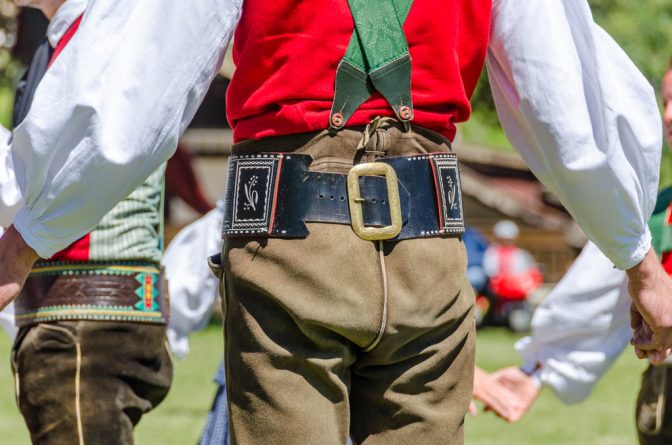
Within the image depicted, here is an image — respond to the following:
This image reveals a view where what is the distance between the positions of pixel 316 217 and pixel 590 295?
187cm

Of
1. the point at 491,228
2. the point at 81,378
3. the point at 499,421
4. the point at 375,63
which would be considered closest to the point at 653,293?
the point at 375,63

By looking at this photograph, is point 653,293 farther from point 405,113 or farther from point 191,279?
point 191,279

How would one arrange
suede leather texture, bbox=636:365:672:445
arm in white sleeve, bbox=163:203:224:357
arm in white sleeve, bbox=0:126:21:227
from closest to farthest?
1. arm in white sleeve, bbox=0:126:21:227
2. suede leather texture, bbox=636:365:672:445
3. arm in white sleeve, bbox=163:203:224:357

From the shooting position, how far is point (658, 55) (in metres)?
23.8

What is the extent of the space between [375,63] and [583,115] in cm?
44

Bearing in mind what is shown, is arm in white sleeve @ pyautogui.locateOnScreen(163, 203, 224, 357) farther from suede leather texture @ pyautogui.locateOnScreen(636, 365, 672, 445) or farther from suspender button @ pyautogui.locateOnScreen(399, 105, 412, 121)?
suspender button @ pyautogui.locateOnScreen(399, 105, 412, 121)

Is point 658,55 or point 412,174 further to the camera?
point 658,55

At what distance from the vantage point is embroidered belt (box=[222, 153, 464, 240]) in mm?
2221

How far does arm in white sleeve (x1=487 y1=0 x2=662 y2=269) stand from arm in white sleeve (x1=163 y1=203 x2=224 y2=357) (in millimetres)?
2150

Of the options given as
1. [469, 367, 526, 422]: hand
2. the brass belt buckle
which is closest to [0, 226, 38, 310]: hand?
the brass belt buckle

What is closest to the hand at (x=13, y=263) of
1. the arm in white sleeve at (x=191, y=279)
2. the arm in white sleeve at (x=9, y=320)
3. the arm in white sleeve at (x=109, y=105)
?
the arm in white sleeve at (x=109, y=105)

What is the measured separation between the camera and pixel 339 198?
7.30ft

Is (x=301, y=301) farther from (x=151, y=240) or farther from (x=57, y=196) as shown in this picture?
(x=151, y=240)

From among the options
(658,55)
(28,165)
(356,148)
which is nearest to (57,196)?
(28,165)
